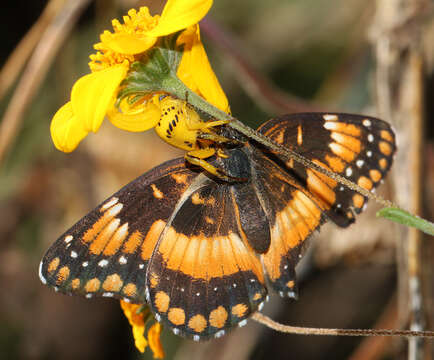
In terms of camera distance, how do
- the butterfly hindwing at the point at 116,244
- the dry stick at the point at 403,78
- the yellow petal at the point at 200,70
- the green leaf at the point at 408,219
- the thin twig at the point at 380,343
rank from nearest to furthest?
the green leaf at the point at 408,219 < the yellow petal at the point at 200,70 < the butterfly hindwing at the point at 116,244 < the dry stick at the point at 403,78 < the thin twig at the point at 380,343

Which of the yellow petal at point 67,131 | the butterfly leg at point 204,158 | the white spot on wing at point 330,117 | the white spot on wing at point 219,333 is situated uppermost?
the yellow petal at point 67,131

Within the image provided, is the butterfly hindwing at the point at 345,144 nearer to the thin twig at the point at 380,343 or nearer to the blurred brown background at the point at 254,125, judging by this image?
the blurred brown background at the point at 254,125

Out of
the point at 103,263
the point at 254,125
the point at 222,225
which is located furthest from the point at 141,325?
the point at 254,125

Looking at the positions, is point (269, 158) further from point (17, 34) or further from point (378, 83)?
point (17, 34)

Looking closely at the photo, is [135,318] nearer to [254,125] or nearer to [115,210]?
[115,210]

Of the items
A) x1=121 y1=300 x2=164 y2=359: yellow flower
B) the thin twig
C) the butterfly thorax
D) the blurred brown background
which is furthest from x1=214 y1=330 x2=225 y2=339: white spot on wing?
the thin twig

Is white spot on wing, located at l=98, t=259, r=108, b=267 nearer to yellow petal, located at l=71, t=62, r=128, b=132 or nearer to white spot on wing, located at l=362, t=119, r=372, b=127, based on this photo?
yellow petal, located at l=71, t=62, r=128, b=132

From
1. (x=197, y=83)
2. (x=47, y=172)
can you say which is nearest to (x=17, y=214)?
(x=47, y=172)

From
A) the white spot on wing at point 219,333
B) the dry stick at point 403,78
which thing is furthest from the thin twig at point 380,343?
the white spot on wing at point 219,333
